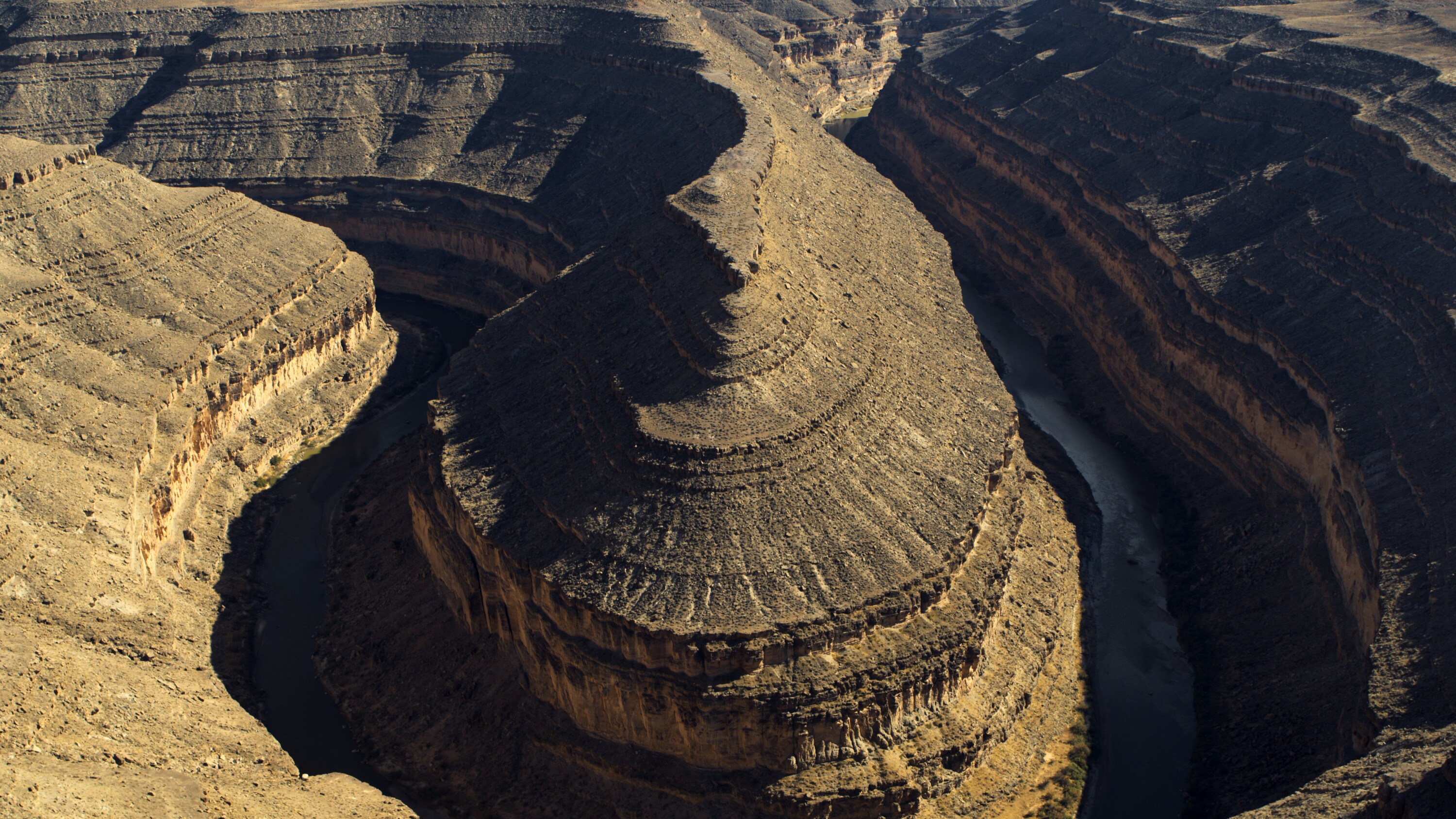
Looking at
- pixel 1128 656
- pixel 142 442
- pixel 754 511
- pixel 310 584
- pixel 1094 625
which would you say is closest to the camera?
pixel 754 511

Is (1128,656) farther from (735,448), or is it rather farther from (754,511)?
(735,448)

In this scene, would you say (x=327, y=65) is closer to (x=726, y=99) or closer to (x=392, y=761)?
(x=726, y=99)

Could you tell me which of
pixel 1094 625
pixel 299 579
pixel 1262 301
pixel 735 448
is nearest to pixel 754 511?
pixel 735 448

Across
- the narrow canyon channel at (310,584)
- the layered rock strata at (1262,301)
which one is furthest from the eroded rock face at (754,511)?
the layered rock strata at (1262,301)

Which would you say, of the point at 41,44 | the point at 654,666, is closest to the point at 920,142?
the point at 41,44

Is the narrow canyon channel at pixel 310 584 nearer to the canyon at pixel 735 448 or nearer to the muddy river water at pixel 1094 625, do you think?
the muddy river water at pixel 1094 625

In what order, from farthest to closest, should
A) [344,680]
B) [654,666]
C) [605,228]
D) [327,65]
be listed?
1. [327,65]
2. [605,228]
3. [344,680]
4. [654,666]
